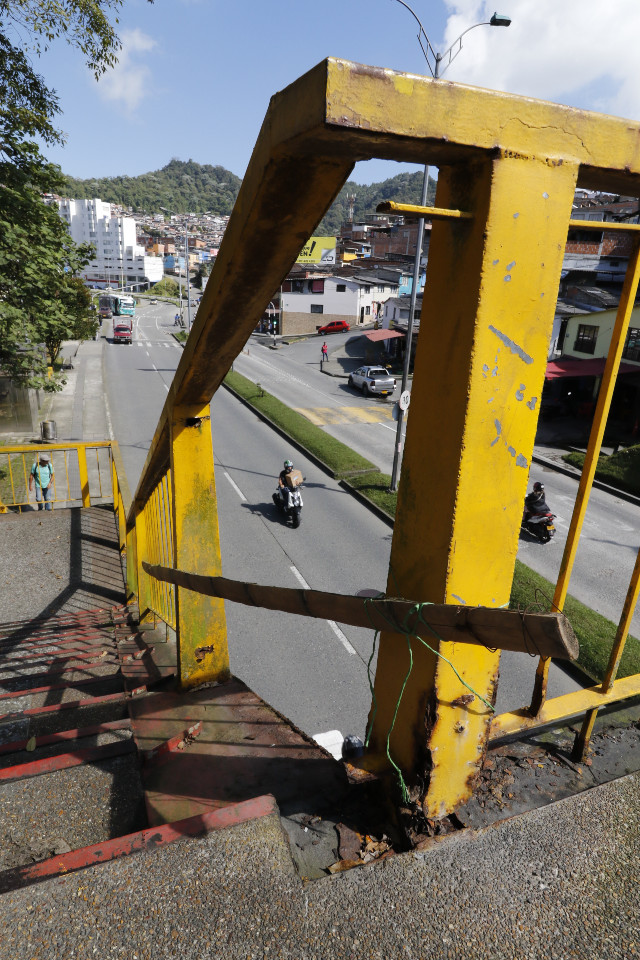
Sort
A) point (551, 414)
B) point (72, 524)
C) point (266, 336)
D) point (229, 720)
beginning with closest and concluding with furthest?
1. point (229, 720)
2. point (72, 524)
3. point (551, 414)
4. point (266, 336)

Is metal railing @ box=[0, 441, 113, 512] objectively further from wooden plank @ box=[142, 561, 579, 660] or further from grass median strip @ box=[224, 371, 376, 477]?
wooden plank @ box=[142, 561, 579, 660]

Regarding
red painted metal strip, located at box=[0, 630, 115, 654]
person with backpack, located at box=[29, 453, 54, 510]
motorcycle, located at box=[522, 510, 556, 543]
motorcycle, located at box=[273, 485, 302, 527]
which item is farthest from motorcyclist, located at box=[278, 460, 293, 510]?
red painted metal strip, located at box=[0, 630, 115, 654]

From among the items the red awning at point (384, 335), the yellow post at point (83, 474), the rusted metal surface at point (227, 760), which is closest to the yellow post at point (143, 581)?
the rusted metal surface at point (227, 760)

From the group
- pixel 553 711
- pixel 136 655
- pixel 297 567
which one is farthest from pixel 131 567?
pixel 553 711

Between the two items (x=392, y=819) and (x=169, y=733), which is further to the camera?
(x=169, y=733)

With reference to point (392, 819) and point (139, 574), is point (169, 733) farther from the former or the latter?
point (139, 574)

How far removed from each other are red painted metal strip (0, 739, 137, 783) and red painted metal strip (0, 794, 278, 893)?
0.88 metres

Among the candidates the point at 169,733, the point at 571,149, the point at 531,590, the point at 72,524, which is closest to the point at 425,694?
the point at 571,149

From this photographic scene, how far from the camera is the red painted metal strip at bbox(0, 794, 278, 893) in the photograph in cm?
182

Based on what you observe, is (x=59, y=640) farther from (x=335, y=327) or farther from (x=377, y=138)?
(x=335, y=327)

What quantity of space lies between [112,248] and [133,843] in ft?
485

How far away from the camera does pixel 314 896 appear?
5.54 feet

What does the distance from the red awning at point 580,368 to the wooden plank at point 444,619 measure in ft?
76.6

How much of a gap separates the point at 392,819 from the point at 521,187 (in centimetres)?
186
